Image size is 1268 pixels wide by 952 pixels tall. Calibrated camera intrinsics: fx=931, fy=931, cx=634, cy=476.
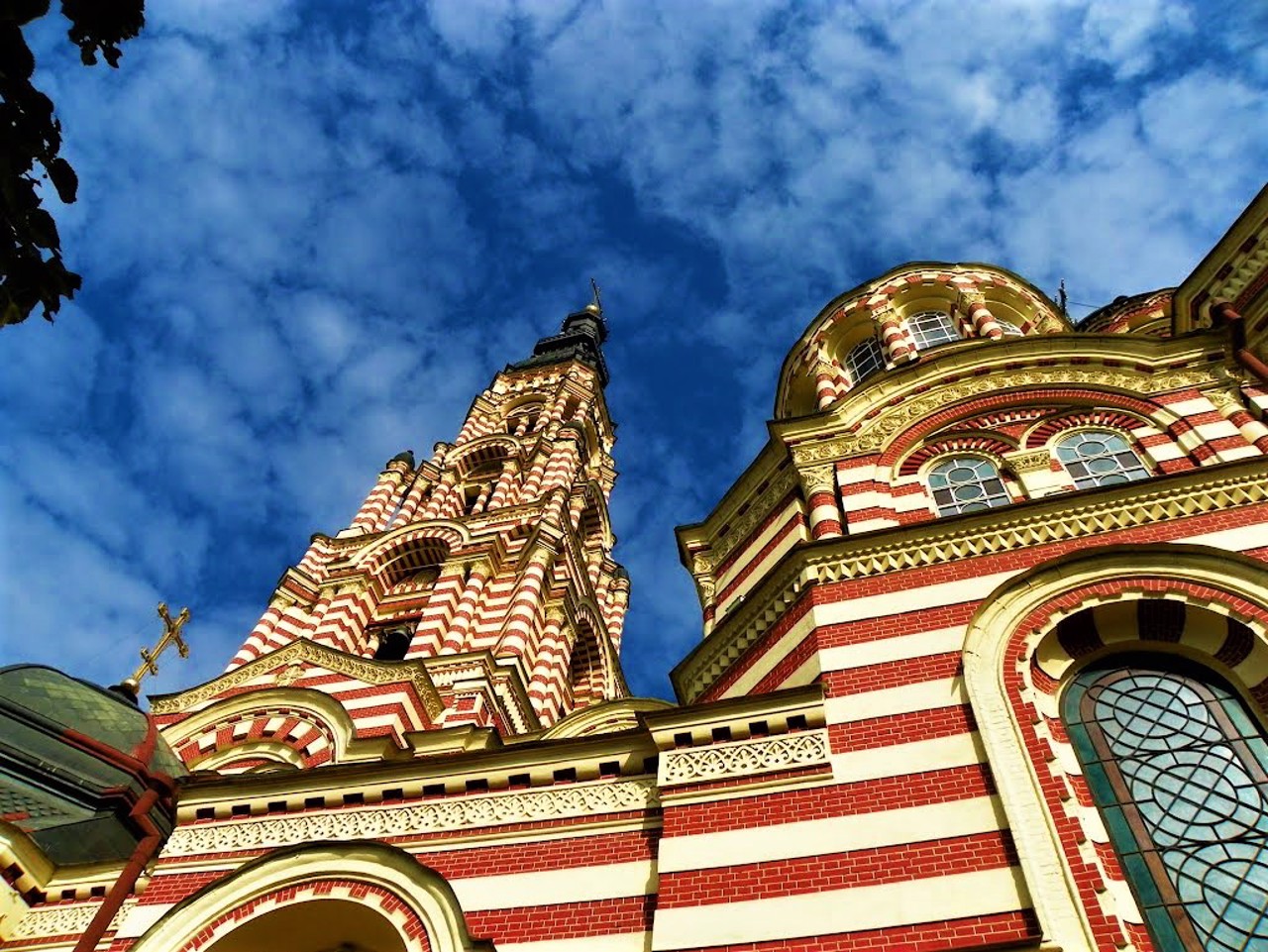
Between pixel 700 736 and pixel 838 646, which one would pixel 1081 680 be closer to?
pixel 838 646

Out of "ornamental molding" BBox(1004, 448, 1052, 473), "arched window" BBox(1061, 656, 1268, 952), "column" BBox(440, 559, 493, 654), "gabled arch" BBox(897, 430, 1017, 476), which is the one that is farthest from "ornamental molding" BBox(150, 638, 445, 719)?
"arched window" BBox(1061, 656, 1268, 952)

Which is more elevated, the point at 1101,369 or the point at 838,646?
the point at 1101,369

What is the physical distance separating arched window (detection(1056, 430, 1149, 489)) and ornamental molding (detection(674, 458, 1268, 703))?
51.1 inches

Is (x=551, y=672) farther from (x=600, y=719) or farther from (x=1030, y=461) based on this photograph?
(x=1030, y=461)

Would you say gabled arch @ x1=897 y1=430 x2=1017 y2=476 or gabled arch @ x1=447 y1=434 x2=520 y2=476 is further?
gabled arch @ x1=447 y1=434 x2=520 y2=476

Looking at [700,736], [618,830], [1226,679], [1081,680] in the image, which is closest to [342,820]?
[618,830]

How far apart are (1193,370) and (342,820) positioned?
1248 centimetres

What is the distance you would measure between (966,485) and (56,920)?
12395 mm

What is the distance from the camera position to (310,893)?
372 inches

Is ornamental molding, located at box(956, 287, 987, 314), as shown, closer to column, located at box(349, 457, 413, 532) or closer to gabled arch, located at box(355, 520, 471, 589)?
gabled arch, located at box(355, 520, 471, 589)

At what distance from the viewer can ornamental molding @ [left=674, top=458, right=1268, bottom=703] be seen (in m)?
10.2

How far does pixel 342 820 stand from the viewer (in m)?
10.3

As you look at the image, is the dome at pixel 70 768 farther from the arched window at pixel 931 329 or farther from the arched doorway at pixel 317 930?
the arched window at pixel 931 329

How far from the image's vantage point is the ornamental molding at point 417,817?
9.60 metres
